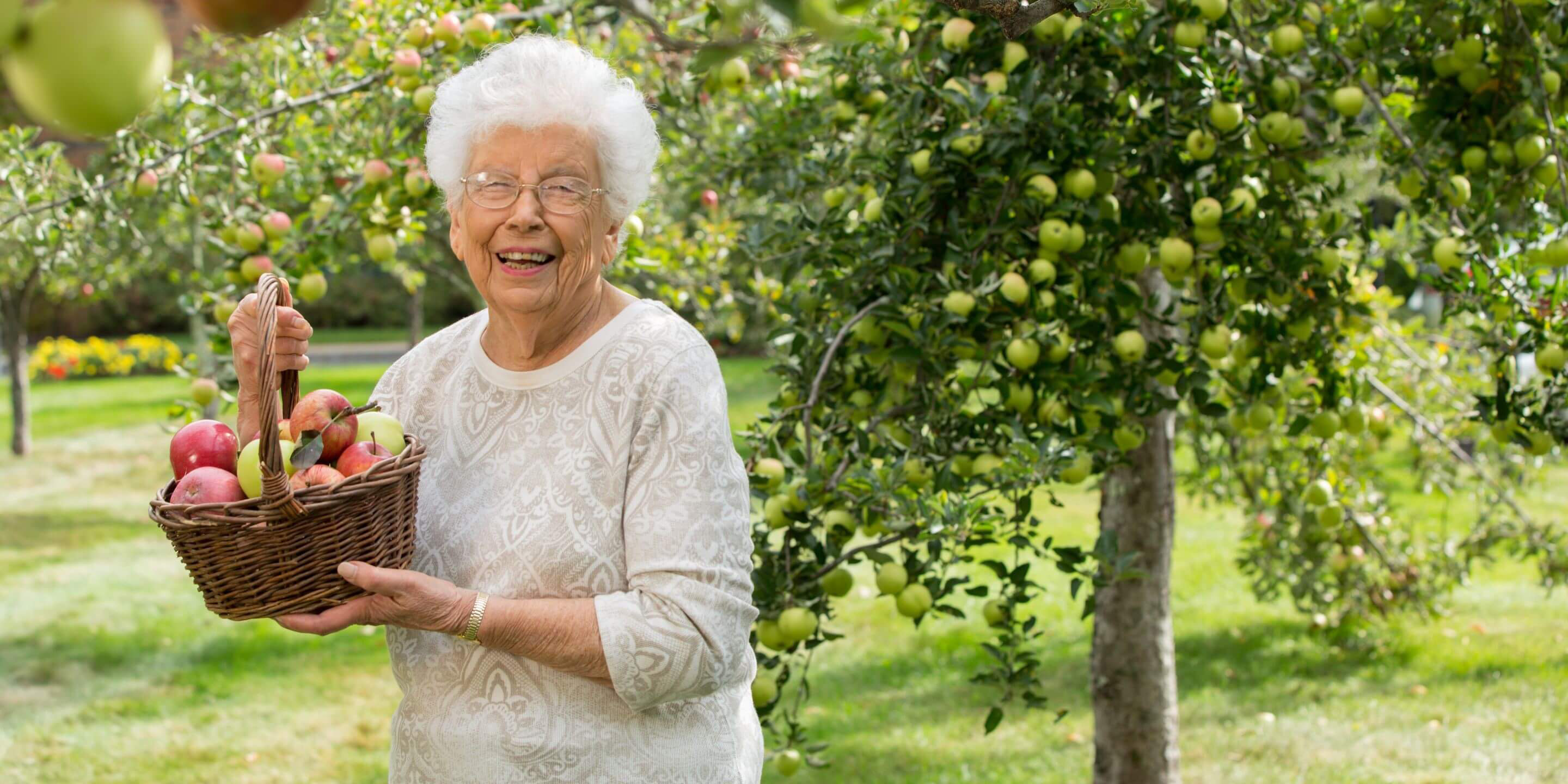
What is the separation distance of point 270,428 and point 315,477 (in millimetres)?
149

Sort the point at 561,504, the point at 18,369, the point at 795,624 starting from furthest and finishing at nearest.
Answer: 1. the point at 18,369
2. the point at 795,624
3. the point at 561,504

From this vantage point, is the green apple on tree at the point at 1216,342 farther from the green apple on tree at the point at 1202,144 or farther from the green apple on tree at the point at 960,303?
the green apple on tree at the point at 960,303

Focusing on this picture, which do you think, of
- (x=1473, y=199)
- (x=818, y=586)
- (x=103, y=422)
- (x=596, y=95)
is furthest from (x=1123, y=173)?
(x=103, y=422)

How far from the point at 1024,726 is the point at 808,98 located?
2.38 meters

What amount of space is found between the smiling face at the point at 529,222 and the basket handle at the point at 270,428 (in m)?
0.28

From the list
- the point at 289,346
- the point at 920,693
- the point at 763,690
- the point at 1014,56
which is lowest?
the point at 920,693

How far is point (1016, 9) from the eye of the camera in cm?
72

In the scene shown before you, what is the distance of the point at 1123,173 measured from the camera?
7.98 feet

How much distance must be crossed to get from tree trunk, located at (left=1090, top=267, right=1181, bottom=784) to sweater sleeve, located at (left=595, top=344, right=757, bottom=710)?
1.73 m

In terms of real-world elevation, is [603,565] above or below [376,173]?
below

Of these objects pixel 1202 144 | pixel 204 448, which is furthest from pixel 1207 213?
pixel 204 448

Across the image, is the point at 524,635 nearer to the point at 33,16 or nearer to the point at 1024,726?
the point at 33,16

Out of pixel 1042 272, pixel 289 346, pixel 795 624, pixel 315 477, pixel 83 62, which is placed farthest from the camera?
pixel 1042 272

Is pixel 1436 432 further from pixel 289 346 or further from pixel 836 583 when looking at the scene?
pixel 289 346
